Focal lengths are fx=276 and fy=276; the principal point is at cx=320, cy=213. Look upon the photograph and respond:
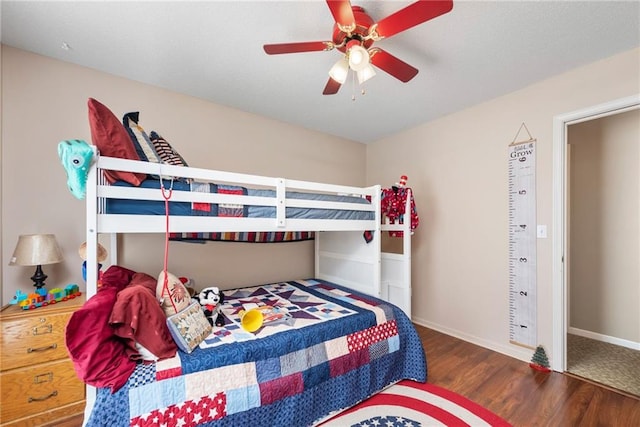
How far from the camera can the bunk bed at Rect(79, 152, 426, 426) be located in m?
1.26

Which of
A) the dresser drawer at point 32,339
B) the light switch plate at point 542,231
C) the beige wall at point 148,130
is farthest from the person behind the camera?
the light switch plate at point 542,231

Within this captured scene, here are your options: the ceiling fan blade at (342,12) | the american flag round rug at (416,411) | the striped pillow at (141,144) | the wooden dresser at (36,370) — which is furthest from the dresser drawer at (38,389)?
the ceiling fan blade at (342,12)

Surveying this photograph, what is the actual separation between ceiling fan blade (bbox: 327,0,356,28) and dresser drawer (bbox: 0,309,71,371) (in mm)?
2256

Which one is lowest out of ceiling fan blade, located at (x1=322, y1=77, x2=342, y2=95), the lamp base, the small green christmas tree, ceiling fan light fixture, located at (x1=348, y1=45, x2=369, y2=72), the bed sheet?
the small green christmas tree

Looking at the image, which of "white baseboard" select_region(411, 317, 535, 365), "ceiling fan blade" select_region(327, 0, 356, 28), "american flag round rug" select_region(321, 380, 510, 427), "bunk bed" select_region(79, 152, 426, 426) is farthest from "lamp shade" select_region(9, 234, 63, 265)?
"white baseboard" select_region(411, 317, 535, 365)

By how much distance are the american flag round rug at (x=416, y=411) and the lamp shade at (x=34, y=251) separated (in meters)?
2.00

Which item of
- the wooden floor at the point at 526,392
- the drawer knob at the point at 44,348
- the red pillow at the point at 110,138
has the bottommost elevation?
the wooden floor at the point at 526,392

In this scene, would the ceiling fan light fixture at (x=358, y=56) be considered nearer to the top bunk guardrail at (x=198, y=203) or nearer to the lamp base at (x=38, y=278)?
the top bunk guardrail at (x=198, y=203)

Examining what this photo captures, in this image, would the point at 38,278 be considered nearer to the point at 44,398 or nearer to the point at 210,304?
the point at 44,398

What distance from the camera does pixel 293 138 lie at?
330cm

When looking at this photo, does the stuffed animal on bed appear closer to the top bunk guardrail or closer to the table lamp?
the top bunk guardrail

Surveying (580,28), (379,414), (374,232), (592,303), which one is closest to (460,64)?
(580,28)

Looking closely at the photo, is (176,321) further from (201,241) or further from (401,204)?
(401,204)

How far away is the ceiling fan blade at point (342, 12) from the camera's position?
3.96 feet
